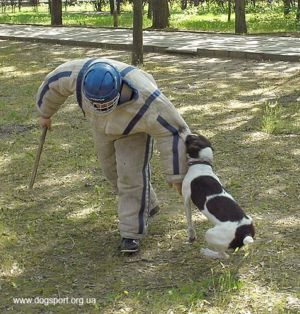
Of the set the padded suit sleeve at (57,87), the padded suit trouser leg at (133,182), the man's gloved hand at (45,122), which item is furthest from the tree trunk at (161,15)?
the padded suit trouser leg at (133,182)

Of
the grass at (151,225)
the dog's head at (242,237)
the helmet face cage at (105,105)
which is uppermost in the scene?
the helmet face cage at (105,105)

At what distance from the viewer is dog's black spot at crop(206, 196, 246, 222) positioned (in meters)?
3.22

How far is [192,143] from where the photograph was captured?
11.1 feet

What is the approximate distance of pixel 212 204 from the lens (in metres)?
3.27

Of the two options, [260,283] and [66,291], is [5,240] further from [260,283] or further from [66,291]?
[260,283]

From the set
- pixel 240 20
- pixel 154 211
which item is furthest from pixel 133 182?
pixel 240 20

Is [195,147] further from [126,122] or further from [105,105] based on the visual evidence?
[105,105]

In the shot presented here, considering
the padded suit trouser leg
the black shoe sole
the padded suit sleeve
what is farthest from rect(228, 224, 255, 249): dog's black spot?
the padded suit sleeve

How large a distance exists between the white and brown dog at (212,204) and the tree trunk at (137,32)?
21.9 feet

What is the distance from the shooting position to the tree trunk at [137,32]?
31.8ft

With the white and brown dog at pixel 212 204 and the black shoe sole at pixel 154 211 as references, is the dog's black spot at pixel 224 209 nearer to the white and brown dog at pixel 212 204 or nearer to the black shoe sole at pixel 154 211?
the white and brown dog at pixel 212 204

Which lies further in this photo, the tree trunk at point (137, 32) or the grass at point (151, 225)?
the tree trunk at point (137, 32)

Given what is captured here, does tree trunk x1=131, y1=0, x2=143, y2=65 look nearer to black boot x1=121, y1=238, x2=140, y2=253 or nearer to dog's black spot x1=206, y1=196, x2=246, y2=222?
black boot x1=121, y1=238, x2=140, y2=253

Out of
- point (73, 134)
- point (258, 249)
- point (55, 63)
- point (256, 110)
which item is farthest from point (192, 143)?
point (55, 63)
